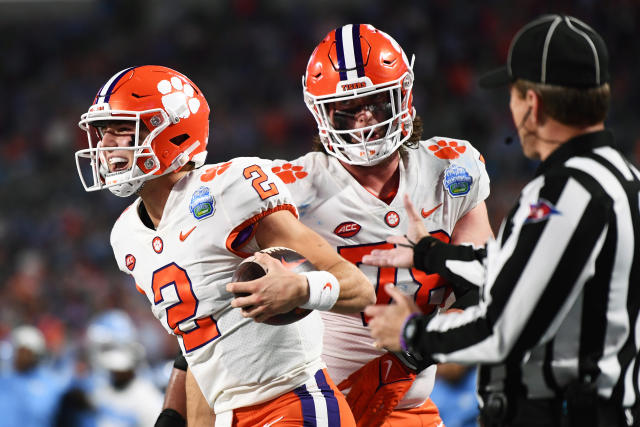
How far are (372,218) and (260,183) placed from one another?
0.72 m

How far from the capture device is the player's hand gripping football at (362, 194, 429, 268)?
8.82 feet

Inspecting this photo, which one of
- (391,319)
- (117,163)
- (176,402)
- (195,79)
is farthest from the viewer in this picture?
(195,79)

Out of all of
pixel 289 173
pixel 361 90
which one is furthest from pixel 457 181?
pixel 289 173

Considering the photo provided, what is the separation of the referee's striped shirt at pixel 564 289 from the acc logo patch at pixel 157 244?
1.13 metres

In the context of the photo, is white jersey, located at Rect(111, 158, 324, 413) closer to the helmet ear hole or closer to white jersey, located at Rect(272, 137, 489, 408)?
the helmet ear hole

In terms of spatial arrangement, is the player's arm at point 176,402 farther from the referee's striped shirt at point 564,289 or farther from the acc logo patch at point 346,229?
the referee's striped shirt at point 564,289

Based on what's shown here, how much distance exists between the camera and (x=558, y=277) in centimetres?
208

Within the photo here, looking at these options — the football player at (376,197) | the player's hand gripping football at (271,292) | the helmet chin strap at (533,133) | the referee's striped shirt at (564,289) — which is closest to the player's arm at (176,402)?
the football player at (376,197)

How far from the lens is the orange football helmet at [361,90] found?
3.48m

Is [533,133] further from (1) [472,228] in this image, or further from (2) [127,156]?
(2) [127,156]

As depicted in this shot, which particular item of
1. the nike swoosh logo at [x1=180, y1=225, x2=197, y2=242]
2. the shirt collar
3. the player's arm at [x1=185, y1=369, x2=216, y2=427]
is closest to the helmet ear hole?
the nike swoosh logo at [x1=180, y1=225, x2=197, y2=242]

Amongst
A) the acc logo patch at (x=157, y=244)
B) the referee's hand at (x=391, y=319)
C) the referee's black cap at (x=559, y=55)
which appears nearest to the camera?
the referee's black cap at (x=559, y=55)

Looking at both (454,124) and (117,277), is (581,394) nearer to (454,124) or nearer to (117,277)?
(454,124)

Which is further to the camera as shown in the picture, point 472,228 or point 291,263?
point 472,228
